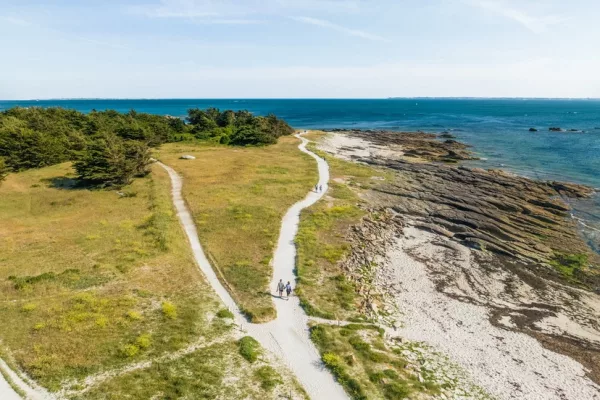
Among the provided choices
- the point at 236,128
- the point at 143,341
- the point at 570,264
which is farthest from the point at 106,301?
the point at 236,128

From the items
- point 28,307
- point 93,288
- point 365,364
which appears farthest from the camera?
point 93,288

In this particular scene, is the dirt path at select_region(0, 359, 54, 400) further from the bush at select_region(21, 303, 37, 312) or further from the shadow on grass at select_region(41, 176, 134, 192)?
the shadow on grass at select_region(41, 176, 134, 192)

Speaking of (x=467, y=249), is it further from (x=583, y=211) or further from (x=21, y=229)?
(x=21, y=229)

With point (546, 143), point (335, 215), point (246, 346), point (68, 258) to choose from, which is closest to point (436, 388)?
point (246, 346)

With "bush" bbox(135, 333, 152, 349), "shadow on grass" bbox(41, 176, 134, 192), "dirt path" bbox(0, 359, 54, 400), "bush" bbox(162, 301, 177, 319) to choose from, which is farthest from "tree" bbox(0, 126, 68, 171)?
"bush" bbox(135, 333, 152, 349)

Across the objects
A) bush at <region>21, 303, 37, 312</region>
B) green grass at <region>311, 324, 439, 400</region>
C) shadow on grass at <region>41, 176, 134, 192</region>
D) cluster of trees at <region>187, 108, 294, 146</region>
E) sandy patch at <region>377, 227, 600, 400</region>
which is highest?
cluster of trees at <region>187, 108, 294, 146</region>

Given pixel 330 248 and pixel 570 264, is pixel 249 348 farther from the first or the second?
pixel 570 264
